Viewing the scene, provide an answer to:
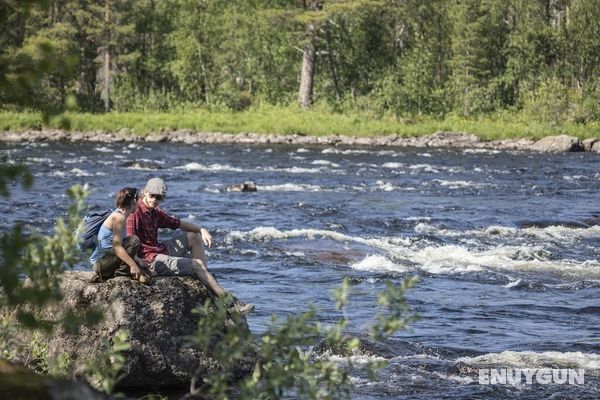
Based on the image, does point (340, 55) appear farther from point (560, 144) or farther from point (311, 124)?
point (560, 144)

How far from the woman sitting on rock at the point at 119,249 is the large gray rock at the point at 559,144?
39.4 m

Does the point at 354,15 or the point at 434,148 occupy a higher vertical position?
the point at 354,15

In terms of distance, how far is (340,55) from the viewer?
229 feet

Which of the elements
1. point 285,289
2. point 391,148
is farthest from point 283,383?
point 391,148

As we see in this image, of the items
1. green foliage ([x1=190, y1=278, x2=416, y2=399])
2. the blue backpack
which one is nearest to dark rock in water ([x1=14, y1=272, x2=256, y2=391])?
the blue backpack

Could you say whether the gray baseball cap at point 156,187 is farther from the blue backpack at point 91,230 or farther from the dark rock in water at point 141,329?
the dark rock in water at point 141,329

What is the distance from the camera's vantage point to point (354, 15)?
65.2 m

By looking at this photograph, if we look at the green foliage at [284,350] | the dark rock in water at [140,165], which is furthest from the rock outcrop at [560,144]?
the green foliage at [284,350]

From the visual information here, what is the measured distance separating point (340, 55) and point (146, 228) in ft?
197

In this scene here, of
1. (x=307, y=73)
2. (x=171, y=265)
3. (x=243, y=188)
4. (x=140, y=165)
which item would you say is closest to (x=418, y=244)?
(x=171, y=265)

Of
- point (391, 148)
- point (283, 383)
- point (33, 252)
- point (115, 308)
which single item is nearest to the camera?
point (283, 383)

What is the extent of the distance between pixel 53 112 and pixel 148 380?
20.0 feet

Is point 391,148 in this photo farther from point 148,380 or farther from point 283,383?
point 283,383

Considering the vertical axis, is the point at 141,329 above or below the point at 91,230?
below
